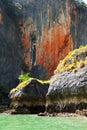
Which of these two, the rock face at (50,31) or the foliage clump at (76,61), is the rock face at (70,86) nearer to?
the foliage clump at (76,61)

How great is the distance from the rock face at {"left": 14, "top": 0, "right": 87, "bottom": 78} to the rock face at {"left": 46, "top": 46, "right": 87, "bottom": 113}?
37.2m

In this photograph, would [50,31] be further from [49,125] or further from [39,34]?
[49,125]

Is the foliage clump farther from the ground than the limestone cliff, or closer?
closer

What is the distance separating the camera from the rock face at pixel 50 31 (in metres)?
78.3

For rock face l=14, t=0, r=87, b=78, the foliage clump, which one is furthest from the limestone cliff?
the foliage clump

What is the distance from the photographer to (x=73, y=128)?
22.4m

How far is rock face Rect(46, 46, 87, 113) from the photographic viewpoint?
33362 mm

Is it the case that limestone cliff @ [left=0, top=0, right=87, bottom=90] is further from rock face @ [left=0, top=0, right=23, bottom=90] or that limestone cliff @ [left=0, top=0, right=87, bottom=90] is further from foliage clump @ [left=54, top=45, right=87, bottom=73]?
foliage clump @ [left=54, top=45, right=87, bottom=73]

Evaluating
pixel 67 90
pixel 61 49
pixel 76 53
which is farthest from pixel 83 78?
pixel 61 49

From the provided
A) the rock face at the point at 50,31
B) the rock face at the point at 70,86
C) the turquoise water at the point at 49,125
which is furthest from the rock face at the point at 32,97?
the rock face at the point at 50,31

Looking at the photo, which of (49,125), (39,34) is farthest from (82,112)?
(39,34)

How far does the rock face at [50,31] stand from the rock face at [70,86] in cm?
3722

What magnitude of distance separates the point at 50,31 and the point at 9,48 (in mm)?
10271

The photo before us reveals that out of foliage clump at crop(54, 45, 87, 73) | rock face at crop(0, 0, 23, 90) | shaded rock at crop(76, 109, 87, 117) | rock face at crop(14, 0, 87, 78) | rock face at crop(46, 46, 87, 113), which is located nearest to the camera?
shaded rock at crop(76, 109, 87, 117)
